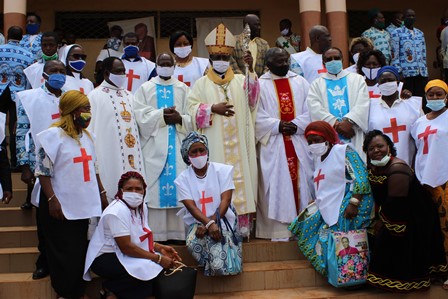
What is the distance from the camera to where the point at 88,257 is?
18.0 feet

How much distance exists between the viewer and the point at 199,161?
6.08 meters

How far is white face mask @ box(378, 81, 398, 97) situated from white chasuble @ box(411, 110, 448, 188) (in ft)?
1.53

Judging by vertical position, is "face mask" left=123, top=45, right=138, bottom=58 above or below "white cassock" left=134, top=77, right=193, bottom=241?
above

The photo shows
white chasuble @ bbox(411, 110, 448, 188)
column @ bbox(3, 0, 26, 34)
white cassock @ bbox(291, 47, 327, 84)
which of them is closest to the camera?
white chasuble @ bbox(411, 110, 448, 188)

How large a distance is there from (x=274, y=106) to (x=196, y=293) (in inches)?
90.0

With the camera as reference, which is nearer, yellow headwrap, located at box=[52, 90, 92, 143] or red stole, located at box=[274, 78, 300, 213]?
yellow headwrap, located at box=[52, 90, 92, 143]

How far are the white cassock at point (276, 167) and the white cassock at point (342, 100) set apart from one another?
0.21 metres

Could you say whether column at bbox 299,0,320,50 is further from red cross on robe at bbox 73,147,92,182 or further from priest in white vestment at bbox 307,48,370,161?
red cross on robe at bbox 73,147,92,182

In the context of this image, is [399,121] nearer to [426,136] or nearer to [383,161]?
[426,136]

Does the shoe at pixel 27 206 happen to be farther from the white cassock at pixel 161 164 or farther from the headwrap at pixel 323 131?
the headwrap at pixel 323 131

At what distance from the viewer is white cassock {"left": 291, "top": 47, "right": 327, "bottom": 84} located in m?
8.06

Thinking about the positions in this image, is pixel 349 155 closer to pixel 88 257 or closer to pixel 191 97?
pixel 191 97

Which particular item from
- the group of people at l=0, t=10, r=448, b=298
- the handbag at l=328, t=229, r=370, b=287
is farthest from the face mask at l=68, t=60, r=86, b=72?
the handbag at l=328, t=229, r=370, b=287

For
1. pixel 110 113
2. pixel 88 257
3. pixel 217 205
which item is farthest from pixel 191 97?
pixel 88 257
